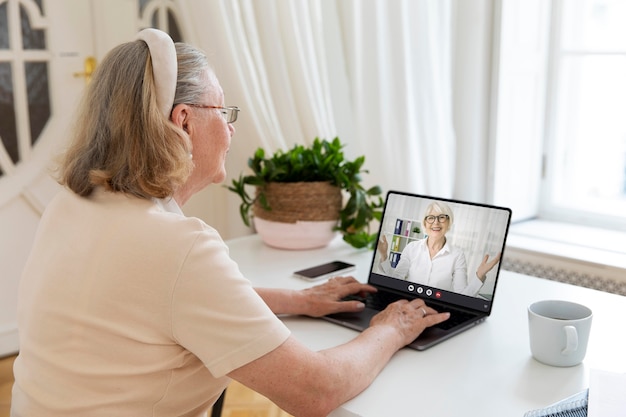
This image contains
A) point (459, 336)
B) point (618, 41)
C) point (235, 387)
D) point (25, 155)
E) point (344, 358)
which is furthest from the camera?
point (25, 155)

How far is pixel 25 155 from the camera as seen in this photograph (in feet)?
9.82

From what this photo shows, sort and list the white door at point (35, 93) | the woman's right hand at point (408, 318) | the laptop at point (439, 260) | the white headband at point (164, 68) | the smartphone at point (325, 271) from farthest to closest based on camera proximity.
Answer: the white door at point (35, 93) < the smartphone at point (325, 271) < the laptop at point (439, 260) < the woman's right hand at point (408, 318) < the white headband at point (164, 68)

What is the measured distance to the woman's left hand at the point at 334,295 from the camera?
150cm

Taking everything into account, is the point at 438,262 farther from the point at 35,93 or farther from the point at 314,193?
the point at 35,93

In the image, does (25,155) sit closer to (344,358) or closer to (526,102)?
(526,102)

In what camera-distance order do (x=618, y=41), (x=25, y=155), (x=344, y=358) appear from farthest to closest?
(x=25, y=155) → (x=618, y=41) → (x=344, y=358)

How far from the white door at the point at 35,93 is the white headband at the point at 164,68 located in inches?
75.0

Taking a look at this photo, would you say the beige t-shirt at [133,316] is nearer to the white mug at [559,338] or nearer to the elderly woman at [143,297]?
the elderly woman at [143,297]

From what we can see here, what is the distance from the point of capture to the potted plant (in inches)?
79.0

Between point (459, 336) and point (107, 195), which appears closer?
point (107, 195)

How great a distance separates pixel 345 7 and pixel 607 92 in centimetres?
97

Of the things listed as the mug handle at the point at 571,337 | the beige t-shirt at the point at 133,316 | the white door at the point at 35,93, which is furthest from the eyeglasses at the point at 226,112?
the white door at the point at 35,93

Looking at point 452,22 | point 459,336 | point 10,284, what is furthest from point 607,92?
point 10,284

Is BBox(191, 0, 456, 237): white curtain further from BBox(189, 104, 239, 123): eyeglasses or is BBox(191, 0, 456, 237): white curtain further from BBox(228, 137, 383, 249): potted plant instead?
BBox(189, 104, 239, 123): eyeglasses
